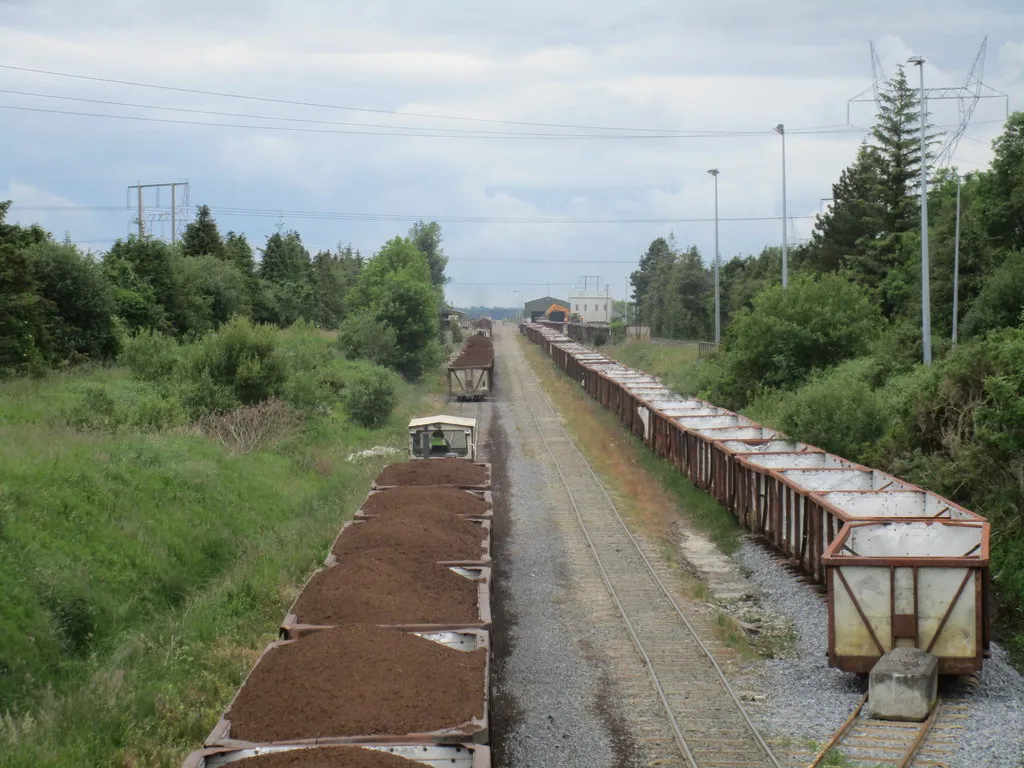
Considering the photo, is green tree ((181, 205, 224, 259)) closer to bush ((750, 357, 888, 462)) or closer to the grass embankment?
the grass embankment

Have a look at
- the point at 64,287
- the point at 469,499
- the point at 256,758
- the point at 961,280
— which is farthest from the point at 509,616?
the point at 961,280

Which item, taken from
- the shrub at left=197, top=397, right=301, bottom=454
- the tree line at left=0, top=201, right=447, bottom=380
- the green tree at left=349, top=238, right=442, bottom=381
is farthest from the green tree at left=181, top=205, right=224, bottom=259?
the shrub at left=197, top=397, right=301, bottom=454

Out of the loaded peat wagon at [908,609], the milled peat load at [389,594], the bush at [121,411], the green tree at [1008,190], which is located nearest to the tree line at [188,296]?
the bush at [121,411]

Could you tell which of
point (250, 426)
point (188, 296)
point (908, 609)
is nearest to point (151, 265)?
point (188, 296)

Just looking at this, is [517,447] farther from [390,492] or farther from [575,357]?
[575,357]

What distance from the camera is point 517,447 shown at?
36031 millimetres

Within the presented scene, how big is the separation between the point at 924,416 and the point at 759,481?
14.1ft

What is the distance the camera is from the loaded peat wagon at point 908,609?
515 inches

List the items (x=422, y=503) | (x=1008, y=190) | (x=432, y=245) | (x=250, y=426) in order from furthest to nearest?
(x=432, y=245)
(x=1008, y=190)
(x=250, y=426)
(x=422, y=503)

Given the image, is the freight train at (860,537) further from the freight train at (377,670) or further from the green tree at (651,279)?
the green tree at (651,279)

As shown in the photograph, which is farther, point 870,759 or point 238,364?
point 238,364

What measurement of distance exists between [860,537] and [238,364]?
22597mm

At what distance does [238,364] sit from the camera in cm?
3338

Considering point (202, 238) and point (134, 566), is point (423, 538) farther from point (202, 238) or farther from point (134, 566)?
point (202, 238)
